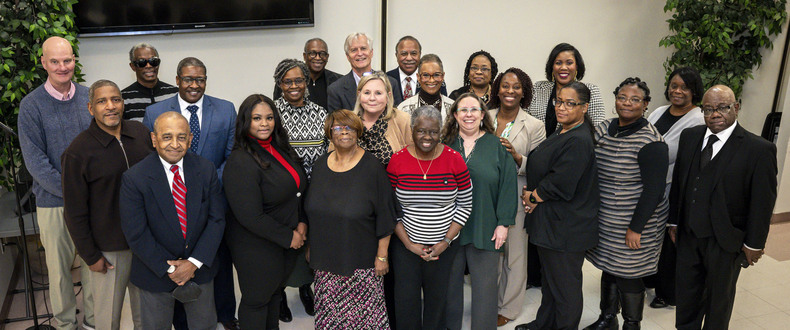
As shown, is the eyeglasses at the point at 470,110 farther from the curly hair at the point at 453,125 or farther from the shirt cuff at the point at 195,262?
the shirt cuff at the point at 195,262

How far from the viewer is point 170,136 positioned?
264 centimetres

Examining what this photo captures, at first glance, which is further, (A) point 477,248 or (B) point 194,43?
(B) point 194,43

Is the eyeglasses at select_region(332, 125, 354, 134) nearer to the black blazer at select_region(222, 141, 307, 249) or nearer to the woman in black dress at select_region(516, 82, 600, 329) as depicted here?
the black blazer at select_region(222, 141, 307, 249)

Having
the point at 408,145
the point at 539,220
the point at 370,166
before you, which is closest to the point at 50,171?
the point at 370,166

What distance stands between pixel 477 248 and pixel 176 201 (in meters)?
1.66

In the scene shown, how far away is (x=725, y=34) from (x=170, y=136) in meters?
5.02

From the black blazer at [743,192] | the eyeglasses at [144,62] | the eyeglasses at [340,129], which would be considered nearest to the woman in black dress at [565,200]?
the black blazer at [743,192]

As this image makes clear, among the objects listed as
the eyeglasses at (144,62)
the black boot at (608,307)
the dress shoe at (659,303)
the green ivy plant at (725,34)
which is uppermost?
the green ivy plant at (725,34)

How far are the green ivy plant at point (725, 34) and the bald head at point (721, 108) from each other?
8.99 feet

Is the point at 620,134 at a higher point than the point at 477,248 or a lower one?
higher

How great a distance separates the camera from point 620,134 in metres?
3.09

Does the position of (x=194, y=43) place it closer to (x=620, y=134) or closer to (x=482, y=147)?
(x=482, y=147)

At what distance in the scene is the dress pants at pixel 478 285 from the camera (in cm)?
322

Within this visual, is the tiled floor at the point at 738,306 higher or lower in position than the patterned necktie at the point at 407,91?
lower
